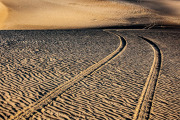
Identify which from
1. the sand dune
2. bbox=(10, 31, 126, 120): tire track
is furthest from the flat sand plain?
the sand dune

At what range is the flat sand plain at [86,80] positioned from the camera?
4742 mm

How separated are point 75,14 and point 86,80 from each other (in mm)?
17341

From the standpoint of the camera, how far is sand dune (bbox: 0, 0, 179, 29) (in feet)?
61.6

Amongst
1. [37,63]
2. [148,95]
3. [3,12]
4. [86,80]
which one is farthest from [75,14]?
[148,95]

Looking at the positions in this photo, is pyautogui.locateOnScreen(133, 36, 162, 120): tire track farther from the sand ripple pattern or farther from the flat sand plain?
the sand ripple pattern

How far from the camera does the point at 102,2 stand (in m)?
28.8

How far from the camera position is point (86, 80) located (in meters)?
6.29

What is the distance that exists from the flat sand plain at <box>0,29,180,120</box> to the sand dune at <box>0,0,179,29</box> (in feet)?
28.3

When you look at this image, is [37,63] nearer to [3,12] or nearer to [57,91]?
[57,91]

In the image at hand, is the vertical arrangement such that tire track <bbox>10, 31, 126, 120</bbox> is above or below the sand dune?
below

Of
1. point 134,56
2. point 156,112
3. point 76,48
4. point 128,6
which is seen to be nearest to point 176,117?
point 156,112

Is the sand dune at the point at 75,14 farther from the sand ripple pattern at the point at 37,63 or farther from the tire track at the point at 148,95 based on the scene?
the tire track at the point at 148,95

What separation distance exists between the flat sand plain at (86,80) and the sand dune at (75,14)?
28.3 ft

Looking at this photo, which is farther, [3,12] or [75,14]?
[75,14]
